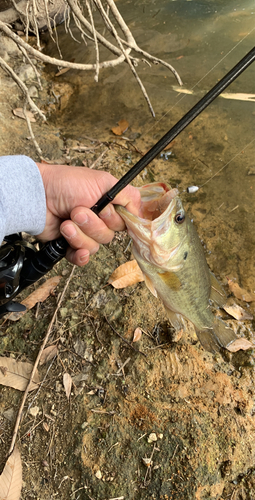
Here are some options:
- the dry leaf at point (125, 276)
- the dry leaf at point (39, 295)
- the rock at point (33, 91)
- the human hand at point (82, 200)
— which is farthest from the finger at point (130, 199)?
the rock at point (33, 91)

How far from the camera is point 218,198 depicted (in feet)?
13.9

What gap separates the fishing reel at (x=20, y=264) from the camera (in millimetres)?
1833

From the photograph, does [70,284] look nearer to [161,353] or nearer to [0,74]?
[161,353]

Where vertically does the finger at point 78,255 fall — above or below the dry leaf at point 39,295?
above

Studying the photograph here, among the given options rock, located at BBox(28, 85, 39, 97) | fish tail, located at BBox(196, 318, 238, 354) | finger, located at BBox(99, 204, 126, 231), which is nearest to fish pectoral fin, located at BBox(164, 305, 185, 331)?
fish tail, located at BBox(196, 318, 238, 354)

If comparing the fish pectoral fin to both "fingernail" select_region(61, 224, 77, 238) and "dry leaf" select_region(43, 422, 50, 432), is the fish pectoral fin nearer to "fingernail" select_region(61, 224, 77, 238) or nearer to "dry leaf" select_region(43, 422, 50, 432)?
"fingernail" select_region(61, 224, 77, 238)

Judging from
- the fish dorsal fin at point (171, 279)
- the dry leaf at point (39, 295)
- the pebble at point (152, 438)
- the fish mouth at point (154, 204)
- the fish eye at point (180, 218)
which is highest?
the fish mouth at point (154, 204)

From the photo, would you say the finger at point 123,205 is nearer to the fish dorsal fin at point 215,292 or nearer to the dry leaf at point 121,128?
the fish dorsal fin at point 215,292

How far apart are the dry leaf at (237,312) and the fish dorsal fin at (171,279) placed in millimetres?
1291

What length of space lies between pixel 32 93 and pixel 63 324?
4257mm

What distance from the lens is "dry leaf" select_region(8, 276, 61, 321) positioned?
299 cm

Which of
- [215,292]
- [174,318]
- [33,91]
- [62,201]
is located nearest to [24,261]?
[62,201]

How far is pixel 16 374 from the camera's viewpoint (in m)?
2.71

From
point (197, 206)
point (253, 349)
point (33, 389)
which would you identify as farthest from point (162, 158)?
point (33, 389)
